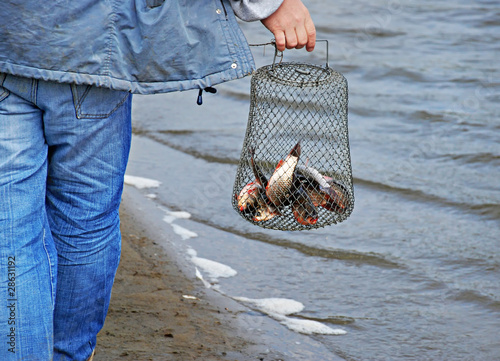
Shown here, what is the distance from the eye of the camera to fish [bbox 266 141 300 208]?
3.38 metres

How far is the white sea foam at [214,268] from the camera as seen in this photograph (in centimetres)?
438

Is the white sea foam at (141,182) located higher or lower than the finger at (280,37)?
lower

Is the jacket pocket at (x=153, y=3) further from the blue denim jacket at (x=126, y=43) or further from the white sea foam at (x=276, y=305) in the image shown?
the white sea foam at (x=276, y=305)

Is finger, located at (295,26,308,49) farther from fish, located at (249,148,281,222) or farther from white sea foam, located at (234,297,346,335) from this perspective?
white sea foam, located at (234,297,346,335)

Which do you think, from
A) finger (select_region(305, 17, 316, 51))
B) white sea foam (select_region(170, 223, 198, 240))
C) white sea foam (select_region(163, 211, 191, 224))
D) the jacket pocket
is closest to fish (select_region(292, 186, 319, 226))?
finger (select_region(305, 17, 316, 51))

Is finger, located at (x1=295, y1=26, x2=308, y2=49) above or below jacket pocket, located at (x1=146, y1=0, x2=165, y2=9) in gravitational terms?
below

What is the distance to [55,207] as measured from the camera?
228cm

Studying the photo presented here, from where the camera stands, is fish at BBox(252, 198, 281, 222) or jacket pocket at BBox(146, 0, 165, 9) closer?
jacket pocket at BBox(146, 0, 165, 9)

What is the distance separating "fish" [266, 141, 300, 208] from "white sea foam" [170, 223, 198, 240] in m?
1.62

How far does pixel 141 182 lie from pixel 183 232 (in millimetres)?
1026

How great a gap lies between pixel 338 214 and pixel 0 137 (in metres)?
1.91

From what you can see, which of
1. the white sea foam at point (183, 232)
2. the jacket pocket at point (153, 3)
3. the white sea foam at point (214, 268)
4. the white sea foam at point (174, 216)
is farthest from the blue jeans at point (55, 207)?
the white sea foam at point (174, 216)

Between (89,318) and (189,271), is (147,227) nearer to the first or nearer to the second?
(189,271)

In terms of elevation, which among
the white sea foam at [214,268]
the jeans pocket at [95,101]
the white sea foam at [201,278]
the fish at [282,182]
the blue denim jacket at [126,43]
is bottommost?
the white sea foam at [201,278]
